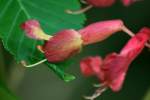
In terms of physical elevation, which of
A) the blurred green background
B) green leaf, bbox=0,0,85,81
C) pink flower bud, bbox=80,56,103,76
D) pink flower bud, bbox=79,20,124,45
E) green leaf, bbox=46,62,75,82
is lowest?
the blurred green background

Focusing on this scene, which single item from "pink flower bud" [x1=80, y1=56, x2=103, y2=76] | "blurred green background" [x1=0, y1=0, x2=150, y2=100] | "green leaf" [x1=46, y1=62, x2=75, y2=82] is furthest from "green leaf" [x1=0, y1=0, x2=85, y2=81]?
"blurred green background" [x1=0, y1=0, x2=150, y2=100]

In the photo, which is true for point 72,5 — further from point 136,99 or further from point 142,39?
point 136,99

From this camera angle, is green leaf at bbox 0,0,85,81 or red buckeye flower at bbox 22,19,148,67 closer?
red buckeye flower at bbox 22,19,148,67

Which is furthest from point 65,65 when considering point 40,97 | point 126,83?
point 126,83

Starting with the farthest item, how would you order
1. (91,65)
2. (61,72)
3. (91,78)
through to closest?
(91,78)
(61,72)
(91,65)

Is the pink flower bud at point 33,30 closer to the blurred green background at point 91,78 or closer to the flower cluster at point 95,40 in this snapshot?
the flower cluster at point 95,40

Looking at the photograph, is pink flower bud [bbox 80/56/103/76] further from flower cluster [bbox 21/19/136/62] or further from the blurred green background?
the blurred green background

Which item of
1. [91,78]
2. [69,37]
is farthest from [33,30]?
[91,78]

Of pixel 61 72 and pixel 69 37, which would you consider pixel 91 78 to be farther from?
pixel 69 37
